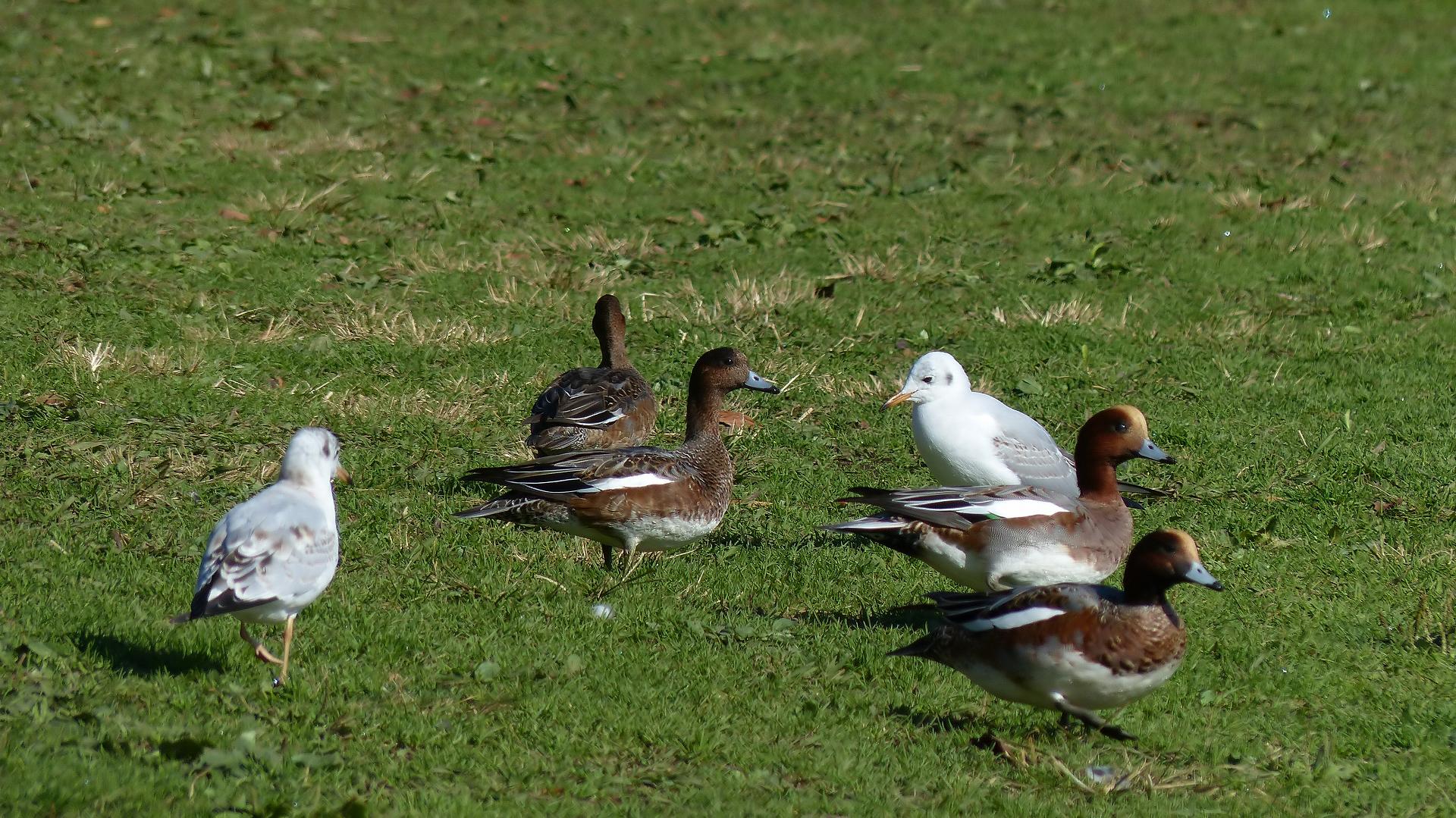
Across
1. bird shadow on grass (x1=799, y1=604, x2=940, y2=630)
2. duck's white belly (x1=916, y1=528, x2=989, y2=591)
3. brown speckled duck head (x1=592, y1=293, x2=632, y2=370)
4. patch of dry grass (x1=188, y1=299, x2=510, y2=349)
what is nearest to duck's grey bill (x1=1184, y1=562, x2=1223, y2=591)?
duck's white belly (x1=916, y1=528, x2=989, y2=591)

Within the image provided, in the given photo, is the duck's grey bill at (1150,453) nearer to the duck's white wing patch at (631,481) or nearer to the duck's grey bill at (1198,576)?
the duck's grey bill at (1198,576)

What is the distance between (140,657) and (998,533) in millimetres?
3594

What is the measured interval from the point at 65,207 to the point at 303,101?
13.2 ft

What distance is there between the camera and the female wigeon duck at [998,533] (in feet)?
22.7

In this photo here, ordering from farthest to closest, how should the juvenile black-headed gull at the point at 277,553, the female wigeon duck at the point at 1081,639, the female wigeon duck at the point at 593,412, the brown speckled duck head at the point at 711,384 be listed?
the female wigeon duck at the point at 593,412 → the brown speckled duck head at the point at 711,384 → the female wigeon duck at the point at 1081,639 → the juvenile black-headed gull at the point at 277,553

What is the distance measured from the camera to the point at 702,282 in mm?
12383

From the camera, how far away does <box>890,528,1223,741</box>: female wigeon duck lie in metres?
5.62

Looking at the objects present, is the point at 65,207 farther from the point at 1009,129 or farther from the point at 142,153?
the point at 1009,129

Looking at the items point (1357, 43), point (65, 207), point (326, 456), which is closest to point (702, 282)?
point (65, 207)

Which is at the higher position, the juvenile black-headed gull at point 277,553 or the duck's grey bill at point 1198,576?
the juvenile black-headed gull at point 277,553

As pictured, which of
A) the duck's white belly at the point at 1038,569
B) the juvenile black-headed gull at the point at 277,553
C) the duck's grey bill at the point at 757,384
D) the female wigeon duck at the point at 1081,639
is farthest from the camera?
the duck's grey bill at the point at 757,384

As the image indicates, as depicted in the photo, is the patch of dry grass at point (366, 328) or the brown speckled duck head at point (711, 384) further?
the patch of dry grass at point (366, 328)

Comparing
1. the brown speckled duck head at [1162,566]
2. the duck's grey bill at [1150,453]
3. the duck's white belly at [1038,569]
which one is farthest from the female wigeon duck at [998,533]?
the brown speckled duck head at [1162,566]

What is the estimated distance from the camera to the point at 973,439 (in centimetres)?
813
